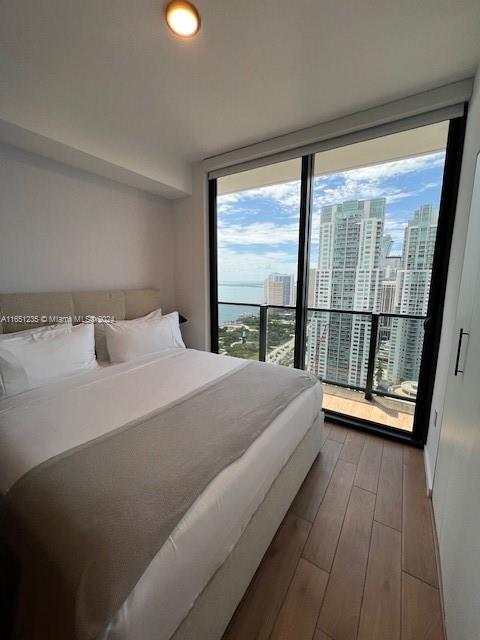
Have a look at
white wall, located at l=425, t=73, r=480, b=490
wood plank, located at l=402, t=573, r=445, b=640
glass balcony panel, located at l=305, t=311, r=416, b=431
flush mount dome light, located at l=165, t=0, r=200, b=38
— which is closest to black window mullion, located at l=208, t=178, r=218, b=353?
glass balcony panel, located at l=305, t=311, r=416, b=431

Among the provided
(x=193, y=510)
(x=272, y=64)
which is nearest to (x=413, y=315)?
(x=272, y=64)

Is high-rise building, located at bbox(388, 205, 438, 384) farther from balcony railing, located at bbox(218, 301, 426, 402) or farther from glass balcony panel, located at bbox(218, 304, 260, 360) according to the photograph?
glass balcony panel, located at bbox(218, 304, 260, 360)

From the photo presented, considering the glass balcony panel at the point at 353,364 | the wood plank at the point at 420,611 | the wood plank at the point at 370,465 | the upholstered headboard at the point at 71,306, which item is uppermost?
the upholstered headboard at the point at 71,306

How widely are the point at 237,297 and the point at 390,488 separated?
96.3 inches

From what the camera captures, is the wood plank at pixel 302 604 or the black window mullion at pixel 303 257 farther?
the black window mullion at pixel 303 257

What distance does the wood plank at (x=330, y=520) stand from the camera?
1323 mm

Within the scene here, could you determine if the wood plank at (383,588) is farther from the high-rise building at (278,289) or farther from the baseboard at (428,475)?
the high-rise building at (278,289)

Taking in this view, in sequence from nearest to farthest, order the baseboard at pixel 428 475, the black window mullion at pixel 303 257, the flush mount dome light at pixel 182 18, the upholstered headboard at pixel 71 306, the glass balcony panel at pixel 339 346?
the flush mount dome light at pixel 182 18
the baseboard at pixel 428 475
the upholstered headboard at pixel 71 306
the black window mullion at pixel 303 257
the glass balcony panel at pixel 339 346

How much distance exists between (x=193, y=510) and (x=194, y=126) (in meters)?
2.75

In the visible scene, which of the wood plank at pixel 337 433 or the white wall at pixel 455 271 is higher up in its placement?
the white wall at pixel 455 271

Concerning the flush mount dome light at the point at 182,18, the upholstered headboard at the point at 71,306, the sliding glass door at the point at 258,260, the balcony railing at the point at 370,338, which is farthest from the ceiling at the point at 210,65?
the balcony railing at the point at 370,338

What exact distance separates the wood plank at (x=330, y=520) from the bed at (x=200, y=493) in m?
0.20

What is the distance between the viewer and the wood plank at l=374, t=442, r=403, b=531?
5.07 feet

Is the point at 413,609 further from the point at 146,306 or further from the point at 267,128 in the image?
the point at 267,128
